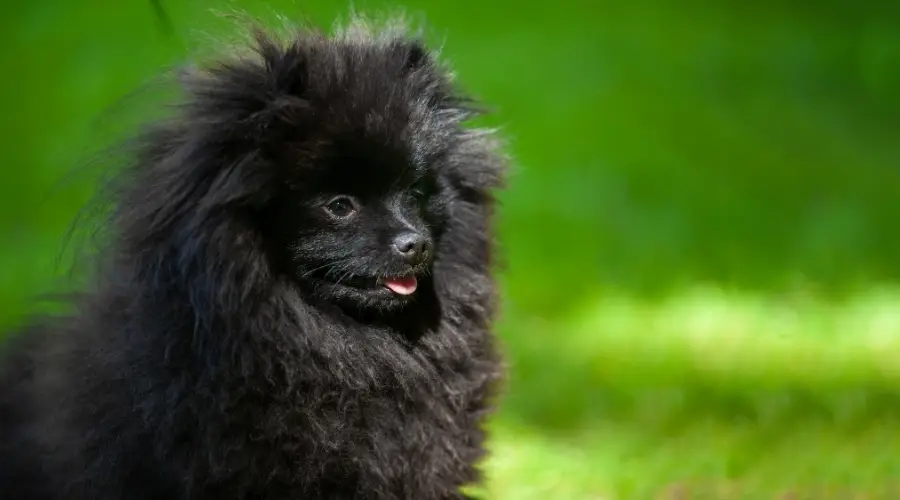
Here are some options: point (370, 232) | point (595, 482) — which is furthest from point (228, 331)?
point (595, 482)

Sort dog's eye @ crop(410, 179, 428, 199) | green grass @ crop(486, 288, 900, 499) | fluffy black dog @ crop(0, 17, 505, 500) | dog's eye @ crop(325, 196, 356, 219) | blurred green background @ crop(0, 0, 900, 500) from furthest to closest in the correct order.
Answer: blurred green background @ crop(0, 0, 900, 500), green grass @ crop(486, 288, 900, 499), dog's eye @ crop(410, 179, 428, 199), dog's eye @ crop(325, 196, 356, 219), fluffy black dog @ crop(0, 17, 505, 500)

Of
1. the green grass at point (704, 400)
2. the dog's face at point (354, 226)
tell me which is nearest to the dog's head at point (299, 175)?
the dog's face at point (354, 226)

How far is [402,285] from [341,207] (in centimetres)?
32

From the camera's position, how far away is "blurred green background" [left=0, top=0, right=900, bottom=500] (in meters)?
4.89

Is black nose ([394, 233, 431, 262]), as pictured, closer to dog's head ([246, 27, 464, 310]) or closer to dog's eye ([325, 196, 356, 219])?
dog's head ([246, 27, 464, 310])

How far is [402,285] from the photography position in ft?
11.2

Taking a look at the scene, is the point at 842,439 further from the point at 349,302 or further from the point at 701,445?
the point at 349,302

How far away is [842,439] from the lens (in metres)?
5.02

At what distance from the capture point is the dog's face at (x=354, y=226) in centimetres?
327

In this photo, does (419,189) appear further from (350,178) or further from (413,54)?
(413,54)

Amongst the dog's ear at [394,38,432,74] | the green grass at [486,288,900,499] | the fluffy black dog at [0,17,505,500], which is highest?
the green grass at [486,288,900,499]

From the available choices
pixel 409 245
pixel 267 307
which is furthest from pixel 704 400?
pixel 267 307

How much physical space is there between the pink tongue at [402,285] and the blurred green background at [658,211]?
3.40 feet

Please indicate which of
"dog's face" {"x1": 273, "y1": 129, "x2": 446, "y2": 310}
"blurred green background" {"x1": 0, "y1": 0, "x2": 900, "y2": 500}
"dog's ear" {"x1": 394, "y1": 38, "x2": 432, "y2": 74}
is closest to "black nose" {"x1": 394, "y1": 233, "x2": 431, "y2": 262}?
"dog's face" {"x1": 273, "y1": 129, "x2": 446, "y2": 310}
